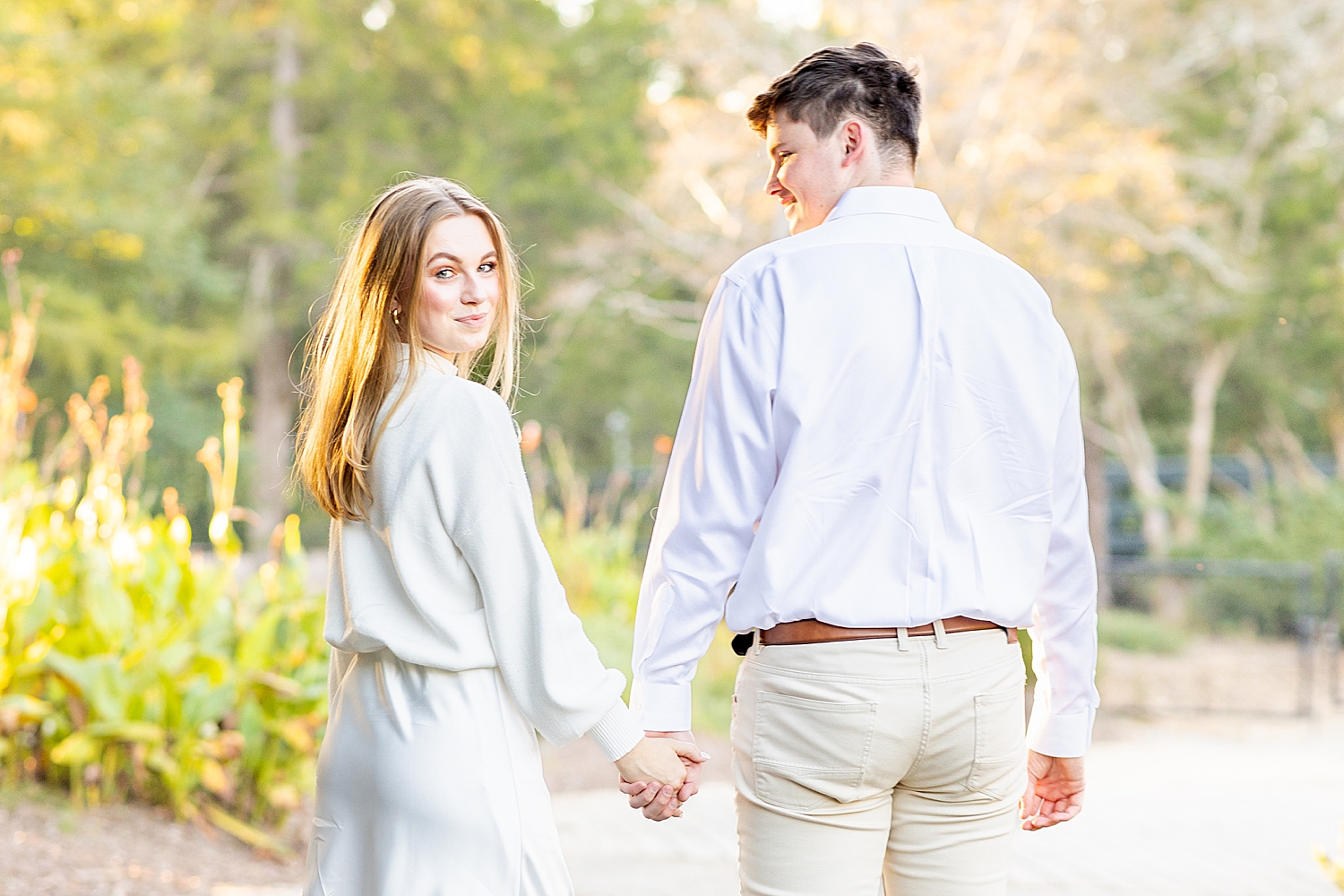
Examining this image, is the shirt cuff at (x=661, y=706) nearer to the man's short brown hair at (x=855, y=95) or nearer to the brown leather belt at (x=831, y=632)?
the brown leather belt at (x=831, y=632)

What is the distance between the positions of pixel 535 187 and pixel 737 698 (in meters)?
14.9

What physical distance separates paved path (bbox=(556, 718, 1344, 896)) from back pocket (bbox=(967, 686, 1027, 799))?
7.47 ft

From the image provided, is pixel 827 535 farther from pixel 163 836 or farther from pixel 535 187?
pixel 535 187

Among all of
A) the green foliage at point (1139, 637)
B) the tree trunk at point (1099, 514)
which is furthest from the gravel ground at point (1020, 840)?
the tree trunk at point (1099, 514)

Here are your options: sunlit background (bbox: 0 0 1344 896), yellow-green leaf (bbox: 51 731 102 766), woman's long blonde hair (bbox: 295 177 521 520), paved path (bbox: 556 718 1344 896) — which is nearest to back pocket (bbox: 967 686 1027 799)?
woman's long blonde hair (bbox: 295 177 521 520)

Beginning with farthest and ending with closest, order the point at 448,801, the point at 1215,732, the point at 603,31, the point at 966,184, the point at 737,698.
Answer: the point at 603,31, the point at 966,184, the point at 1215,732, the point at 737,698, the point at 448,801

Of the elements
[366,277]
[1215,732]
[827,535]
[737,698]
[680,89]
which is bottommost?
[1215,732]

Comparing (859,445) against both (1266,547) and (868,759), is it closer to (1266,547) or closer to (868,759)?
(868,759)

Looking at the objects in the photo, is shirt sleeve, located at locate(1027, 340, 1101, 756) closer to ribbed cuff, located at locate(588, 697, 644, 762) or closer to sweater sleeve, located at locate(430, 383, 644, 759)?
ribbed cuff, located at locate(588, 697, 644, 762)

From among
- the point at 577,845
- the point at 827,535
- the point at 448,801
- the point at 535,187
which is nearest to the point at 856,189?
the point at 827,535

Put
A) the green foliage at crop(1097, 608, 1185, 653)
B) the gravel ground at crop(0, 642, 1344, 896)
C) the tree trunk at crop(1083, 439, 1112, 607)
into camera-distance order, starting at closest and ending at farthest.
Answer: the gravel ground at crop(0, 642, 1344, 896)
the green foliage at crop(1097, 608, 1185, 653)
the tree trunk at crop(1083, 439, 1112, 607)

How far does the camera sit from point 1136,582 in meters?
→ 16.9

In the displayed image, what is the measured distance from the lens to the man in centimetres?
185

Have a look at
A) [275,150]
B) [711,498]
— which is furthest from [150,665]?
[275,150]
